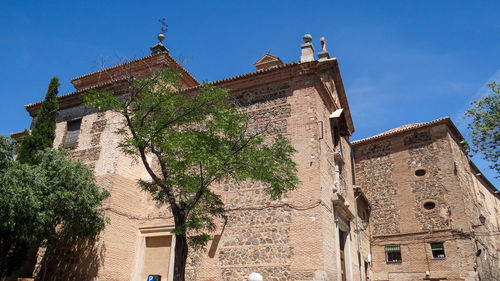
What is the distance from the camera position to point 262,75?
14.0 metres

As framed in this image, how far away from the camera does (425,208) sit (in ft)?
68.9

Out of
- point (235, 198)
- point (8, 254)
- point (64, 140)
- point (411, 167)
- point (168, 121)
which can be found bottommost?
point (8, 254)

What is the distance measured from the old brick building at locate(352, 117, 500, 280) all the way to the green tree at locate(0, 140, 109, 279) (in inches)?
651

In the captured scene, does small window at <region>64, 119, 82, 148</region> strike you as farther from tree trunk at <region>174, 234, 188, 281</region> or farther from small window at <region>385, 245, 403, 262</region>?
small window at <region>385, 245, 403, 262</region>

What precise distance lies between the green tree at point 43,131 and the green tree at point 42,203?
82cm

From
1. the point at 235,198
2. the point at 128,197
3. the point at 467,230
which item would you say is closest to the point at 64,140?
the point at 128,197

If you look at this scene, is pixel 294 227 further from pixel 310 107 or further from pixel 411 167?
pixel 411 167

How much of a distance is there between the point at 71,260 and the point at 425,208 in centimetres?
1812

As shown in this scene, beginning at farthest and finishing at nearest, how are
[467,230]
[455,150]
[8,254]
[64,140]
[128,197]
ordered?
[455,150]
[467,230]
[64,140]
[128,197]
[8,254]

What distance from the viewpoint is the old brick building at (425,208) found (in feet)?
64.2

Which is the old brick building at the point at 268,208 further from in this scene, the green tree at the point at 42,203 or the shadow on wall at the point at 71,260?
the green tree at the point at 42,203

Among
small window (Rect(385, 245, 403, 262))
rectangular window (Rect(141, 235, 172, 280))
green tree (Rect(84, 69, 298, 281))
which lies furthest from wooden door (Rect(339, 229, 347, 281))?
small window (Rect(385, 245, 403, 262))

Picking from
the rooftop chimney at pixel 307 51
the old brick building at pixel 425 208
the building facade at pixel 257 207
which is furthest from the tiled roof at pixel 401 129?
the rooftop chimney at pixel 307 51

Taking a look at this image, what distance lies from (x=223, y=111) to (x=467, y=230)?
16.4 meters
